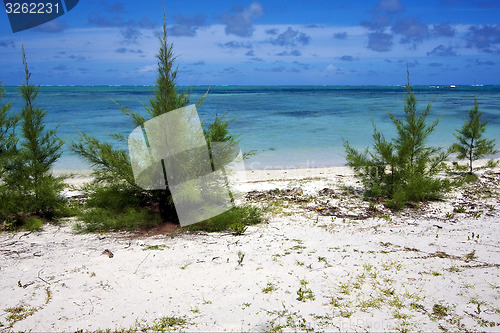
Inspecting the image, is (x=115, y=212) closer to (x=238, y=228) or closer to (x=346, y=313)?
(x=238, y=228)

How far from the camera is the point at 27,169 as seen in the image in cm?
591

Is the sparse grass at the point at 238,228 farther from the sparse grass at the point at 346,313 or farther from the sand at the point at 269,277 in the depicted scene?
the sparse grass at the point at 346,313

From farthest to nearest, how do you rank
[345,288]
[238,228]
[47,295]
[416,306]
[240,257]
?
[238,228] → [240,257] → [345,288] → [47,295] → [416,306]

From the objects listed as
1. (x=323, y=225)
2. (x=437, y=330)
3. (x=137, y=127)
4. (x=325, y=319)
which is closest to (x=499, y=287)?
(x=437, y=330)

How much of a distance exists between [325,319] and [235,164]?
3292 mm

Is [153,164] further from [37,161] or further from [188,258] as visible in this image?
[37,161]

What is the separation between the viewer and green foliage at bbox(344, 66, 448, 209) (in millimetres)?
6949

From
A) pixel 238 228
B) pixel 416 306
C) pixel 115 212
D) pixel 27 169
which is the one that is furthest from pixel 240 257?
pixel 27 169

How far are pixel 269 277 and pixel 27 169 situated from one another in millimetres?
4353

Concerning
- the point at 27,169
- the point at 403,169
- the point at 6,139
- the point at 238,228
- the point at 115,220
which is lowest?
the point at 238,228

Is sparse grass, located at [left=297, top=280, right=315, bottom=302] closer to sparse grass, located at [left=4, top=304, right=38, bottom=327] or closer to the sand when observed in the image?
the sand

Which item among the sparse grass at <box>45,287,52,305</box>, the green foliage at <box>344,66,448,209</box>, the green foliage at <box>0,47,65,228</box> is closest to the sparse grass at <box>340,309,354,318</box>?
the sparse grass at <box>45,287,52,305</box>

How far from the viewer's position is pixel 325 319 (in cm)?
317

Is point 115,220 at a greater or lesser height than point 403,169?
lesser
